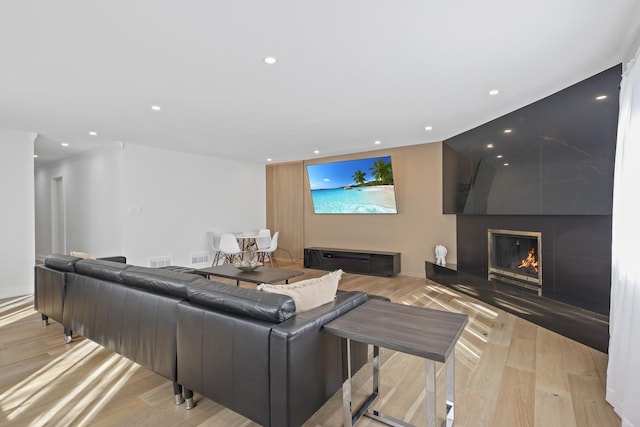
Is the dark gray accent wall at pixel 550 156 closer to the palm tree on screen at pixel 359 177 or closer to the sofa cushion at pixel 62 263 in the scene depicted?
the palm tree on screen at pixel 359 177

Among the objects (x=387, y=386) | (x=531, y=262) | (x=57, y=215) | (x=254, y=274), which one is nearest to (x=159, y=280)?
(x=387, y=386)

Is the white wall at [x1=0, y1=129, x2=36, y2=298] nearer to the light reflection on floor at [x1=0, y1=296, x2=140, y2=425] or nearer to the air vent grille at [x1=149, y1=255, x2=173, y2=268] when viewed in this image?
the air vent grille at [x1=149, y1=255, x2=173, y2=268]

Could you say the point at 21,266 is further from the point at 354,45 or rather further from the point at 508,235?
the point at 508,235

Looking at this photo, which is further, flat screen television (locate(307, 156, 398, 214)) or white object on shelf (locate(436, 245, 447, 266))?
flat screen television (locate(307, 156, 398, 214))

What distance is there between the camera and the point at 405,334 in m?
1.43

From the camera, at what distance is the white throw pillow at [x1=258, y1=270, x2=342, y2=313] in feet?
5.89

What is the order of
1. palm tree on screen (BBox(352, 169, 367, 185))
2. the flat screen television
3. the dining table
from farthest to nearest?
the dining table, palm tree on screen (BBox(352, 169, 367, 185)), the flat screen television

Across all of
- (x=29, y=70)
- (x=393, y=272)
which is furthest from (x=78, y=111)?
(x=393, y=272)

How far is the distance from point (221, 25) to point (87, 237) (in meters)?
5.97

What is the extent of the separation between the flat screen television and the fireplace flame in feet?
7.82

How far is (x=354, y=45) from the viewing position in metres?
2.31

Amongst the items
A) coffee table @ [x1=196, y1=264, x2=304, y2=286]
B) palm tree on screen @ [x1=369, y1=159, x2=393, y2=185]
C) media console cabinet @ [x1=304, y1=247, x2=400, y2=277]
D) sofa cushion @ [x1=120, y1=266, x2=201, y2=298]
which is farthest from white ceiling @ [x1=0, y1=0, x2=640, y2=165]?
media console cabinet @ [x1=304, y1=247, x2=400, y2=277]

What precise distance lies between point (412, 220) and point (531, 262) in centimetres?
219

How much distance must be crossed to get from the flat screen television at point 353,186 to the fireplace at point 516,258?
194 cm
